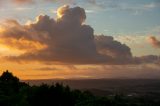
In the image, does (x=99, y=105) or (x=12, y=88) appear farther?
(x=12, y=88)

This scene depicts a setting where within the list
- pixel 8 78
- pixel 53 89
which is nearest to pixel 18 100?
pixel 53 89

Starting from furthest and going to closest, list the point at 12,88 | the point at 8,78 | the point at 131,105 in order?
1. the point at 8,78
2. the point at 12,88
3. the point at 131,105

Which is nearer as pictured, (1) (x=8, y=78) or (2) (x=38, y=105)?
(2) (x=38, y=105)

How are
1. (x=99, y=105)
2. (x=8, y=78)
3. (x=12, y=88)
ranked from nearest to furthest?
(x=99, y=105)
(x=12, y=88)
(x=8, y=78)

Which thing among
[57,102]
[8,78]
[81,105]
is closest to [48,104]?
[57,102]

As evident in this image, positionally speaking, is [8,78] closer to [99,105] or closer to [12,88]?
[12,88]

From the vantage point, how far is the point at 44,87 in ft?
422

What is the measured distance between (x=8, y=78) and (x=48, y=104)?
3942cm

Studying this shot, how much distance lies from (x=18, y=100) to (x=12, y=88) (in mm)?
21813

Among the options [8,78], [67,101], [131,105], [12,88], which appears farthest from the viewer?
[8,78]

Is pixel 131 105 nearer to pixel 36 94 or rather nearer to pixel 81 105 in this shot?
pixel 81 105

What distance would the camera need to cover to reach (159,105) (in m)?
152

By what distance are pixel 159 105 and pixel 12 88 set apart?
1677 inches

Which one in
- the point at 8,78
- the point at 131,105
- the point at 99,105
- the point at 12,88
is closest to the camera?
the point at 99,105
